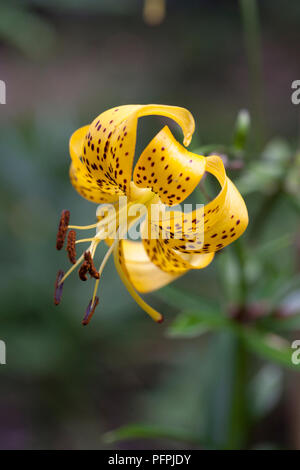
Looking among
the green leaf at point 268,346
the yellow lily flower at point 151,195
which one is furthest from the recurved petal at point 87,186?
the green leaf at point 268,346

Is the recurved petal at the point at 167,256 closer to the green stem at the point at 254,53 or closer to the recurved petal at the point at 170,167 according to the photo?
the recurved petal at the point at 170,167

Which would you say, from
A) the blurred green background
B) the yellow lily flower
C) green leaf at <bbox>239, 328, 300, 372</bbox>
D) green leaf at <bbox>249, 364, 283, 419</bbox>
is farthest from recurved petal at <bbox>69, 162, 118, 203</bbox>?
green leaf at <bbox>249, 364, 283, 419</bbox>

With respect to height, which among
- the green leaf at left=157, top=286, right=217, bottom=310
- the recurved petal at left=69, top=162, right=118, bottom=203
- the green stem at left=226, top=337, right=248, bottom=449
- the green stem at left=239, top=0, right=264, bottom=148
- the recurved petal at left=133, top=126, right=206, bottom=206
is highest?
the green stem at left=239, top=0, right=264, bottom=148

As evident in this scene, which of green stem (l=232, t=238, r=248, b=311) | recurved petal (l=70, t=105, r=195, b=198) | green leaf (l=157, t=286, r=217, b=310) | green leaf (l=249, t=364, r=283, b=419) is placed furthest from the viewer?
green leaf (l=249, t=364, r=283, b=419)

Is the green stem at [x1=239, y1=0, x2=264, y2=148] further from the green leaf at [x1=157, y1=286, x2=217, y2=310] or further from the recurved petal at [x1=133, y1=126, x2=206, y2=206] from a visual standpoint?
the recurved petal at [x1=133, y1=126, x2=206, y2=206]

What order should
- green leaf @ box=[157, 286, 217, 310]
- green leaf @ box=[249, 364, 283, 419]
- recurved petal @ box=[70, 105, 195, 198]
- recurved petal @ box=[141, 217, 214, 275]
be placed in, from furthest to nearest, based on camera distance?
green leaf @ box=[249, 364, 283, 419]
green leaf @ box=[157, 286, 217, 310]
recurved petal @ box=[141, 217, 214, 275]
recurved petal @ box=[70, 105, 195, 198]

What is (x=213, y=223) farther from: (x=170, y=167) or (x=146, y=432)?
(x=146, y=432)

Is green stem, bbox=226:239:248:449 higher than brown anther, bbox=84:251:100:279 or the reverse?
the reverse
